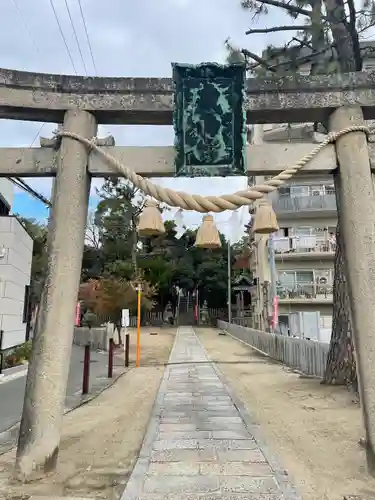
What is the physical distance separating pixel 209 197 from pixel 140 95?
1552 mm

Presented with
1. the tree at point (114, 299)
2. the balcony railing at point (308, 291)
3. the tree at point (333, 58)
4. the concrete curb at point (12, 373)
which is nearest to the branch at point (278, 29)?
the tree at point (333, 58)

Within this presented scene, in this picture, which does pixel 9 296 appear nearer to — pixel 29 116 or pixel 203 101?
pixel 29 116

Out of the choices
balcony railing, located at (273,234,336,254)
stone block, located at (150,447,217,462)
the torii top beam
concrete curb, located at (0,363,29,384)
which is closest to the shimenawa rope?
the torii top beam

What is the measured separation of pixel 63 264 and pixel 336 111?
3.45 metres

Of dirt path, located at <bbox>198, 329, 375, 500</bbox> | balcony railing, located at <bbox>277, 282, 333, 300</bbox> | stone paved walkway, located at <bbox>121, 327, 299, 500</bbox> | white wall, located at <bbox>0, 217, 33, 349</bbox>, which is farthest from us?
balcony railing, located at <bbox>277, 282, 333, 300</bbox>

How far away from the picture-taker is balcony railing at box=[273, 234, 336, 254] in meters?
28.3

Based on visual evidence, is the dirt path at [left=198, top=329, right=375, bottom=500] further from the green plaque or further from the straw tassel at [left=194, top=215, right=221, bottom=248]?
the green plaque

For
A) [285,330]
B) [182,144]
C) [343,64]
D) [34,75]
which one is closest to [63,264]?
[182,144]

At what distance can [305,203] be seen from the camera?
94.2 ft

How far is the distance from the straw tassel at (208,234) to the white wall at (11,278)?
30.3ft

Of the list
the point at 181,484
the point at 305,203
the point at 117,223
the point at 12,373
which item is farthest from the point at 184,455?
the point at 117,223

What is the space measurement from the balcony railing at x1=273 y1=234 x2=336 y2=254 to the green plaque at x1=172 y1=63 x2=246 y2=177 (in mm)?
24228

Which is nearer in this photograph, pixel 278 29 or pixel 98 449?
pixel 98 449

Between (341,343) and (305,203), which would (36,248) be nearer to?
(305,203)
